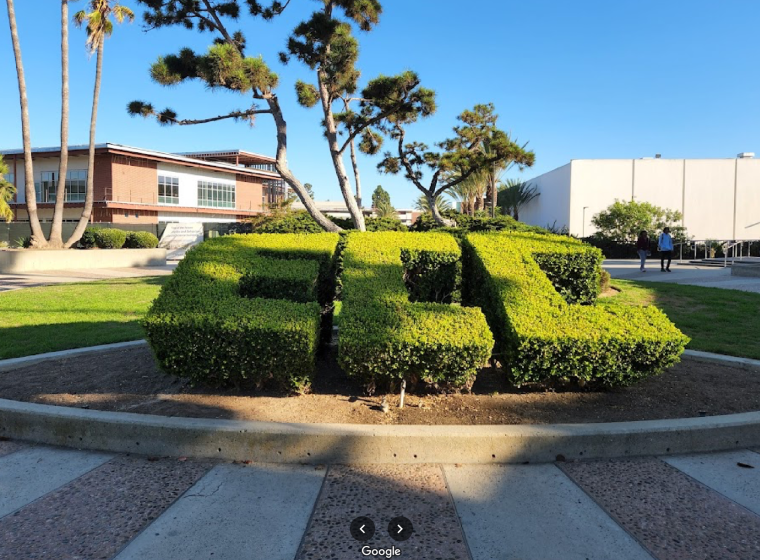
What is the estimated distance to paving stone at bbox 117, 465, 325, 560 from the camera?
2322 mm

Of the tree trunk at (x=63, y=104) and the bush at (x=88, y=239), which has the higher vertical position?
the tree trunk at (x=63, y=104)

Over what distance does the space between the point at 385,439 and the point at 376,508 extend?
54 cm

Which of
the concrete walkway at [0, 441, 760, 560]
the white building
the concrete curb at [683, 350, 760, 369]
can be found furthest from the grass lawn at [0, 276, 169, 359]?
the white building

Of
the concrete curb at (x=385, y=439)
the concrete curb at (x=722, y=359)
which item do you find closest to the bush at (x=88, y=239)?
the concrete curb at (x=385, y=439)

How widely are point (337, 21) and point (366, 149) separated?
358 inches

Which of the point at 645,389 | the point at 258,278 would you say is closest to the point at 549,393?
the point at 645,389

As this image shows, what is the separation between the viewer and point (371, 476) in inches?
119

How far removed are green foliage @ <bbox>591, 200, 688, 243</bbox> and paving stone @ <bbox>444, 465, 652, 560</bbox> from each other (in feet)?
99.2

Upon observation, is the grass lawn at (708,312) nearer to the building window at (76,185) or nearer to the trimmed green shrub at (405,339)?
the trimmed green shrub at (405,339)

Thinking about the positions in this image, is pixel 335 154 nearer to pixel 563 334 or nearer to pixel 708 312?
pixel 708 312

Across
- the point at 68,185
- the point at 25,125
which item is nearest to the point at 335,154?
the point at 25,125

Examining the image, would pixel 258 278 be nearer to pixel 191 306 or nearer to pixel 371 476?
pixel 191 306

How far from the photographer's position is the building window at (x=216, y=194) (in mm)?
43406

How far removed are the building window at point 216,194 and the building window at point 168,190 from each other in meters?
2.28
